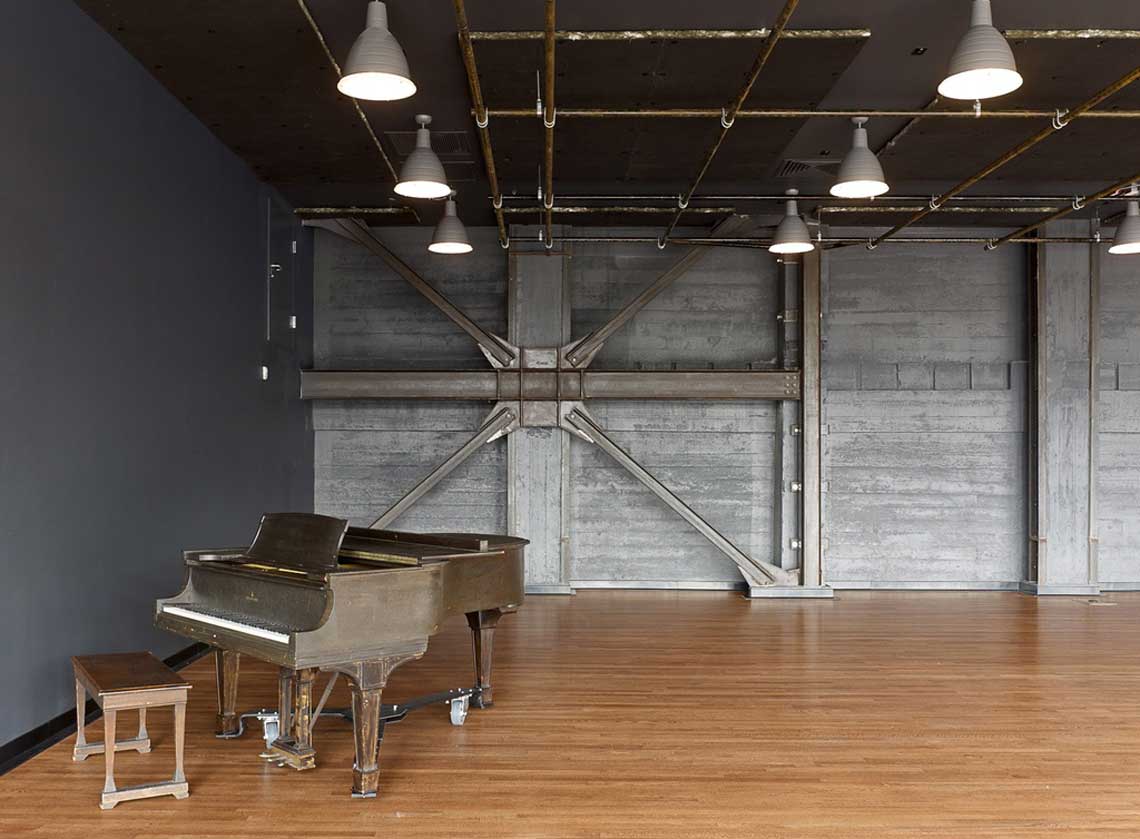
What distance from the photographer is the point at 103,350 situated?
5945mm

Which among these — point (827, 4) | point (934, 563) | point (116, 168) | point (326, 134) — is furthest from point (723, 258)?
point (116, 168)

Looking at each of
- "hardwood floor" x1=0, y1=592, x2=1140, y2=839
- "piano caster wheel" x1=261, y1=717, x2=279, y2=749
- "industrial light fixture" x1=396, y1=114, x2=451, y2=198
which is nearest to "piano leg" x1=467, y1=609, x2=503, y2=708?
"hardwood floor" x1=0, y1=592, x2=1140, y2=839

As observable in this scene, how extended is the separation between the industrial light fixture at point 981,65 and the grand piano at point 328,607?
3.13 m

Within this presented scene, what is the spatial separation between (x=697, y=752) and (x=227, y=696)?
2.37 metres

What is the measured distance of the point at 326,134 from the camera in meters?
7.73

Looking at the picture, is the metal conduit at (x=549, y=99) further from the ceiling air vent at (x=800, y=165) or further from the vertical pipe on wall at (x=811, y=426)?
the vertical pipe on wall at (x=811, y=426)

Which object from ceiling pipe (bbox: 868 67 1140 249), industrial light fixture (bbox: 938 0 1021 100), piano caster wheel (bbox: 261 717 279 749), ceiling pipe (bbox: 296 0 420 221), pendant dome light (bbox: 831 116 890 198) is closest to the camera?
industrial light fixture (bbox: 938 0 1021 100)

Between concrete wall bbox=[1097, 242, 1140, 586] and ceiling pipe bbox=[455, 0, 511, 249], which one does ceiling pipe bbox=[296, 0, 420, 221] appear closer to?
ceiling pipe bbox=[455, 0, 511, 249]

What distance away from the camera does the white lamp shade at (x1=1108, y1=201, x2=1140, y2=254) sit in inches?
317

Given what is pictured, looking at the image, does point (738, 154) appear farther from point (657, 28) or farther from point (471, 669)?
point (471, 669)

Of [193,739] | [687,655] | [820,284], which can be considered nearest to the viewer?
[193,739]

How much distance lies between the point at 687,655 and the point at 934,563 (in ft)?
15.4

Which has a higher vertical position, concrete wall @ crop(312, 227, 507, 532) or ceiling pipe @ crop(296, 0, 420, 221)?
ceiling pipe @ crop(296, 0, 420, 221)

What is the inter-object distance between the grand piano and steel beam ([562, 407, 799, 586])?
16.5 ft
